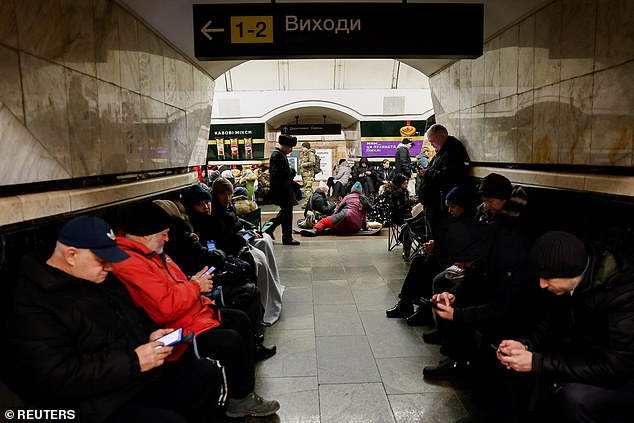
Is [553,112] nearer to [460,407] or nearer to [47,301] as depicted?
[460,407]

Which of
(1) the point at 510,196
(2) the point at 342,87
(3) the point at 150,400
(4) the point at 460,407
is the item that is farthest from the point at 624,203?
(2) the point at 342,87

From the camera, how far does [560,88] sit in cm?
349

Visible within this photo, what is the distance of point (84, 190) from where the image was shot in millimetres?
2725

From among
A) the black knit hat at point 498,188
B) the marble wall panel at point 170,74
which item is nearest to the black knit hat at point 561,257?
the black knit hat at point 498,188

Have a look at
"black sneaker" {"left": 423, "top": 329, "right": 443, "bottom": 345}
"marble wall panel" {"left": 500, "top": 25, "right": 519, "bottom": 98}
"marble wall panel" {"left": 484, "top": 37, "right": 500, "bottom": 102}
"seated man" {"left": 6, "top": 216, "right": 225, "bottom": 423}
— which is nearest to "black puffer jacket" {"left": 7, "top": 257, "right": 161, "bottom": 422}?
"seated man" {"left": 6, "top": 216, "right": 225, "bottom": 423}

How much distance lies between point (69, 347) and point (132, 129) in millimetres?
2284

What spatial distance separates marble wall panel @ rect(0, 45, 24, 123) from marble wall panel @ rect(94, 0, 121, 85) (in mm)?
967

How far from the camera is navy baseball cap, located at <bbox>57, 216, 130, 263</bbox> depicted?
76.7 inches

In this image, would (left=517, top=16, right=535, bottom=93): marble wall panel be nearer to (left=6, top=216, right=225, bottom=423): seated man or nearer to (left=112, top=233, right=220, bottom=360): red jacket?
(left=112, top=233, right=220, bottom=360): red jacket

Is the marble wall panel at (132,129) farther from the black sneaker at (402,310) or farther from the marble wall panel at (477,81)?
the marble wall panel at (477,81)

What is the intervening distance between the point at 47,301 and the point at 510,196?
10.7 ft

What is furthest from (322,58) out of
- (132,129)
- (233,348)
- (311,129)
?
(311,129)

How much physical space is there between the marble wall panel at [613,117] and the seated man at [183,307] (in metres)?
2.61

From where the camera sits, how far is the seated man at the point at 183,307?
2.53m
